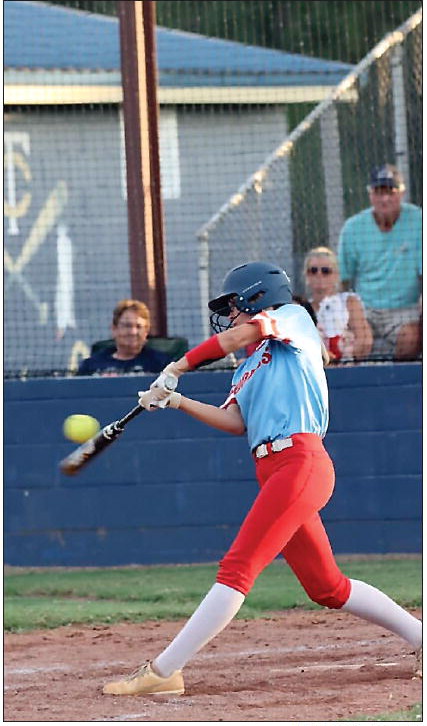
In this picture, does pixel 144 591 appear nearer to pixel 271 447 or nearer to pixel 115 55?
pixel 271 447

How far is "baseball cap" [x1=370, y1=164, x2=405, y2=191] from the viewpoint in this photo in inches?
340

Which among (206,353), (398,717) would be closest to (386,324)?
(206,353)

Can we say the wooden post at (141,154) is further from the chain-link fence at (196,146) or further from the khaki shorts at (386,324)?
the khaki shorts at (386,324)

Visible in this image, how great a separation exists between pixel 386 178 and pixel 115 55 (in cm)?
A: 654

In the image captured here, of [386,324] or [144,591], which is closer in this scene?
[144,591]

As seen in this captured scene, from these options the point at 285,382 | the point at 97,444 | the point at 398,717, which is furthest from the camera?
the point at 97,444

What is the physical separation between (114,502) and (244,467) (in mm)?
912

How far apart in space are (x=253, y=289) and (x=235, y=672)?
166cm

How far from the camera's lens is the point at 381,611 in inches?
194

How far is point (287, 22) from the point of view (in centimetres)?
1238

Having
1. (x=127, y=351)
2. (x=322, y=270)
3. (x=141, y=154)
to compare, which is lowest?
(x=127, y=351)

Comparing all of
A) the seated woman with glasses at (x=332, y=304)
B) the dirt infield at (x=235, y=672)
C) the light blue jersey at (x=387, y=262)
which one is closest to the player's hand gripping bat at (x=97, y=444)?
the dirt infield at (x=235, y=672)

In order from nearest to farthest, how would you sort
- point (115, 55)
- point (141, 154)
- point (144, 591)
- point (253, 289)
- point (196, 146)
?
point (253, 289)
point (144, 591)
point (141, 154)
point (196, 146)
point (115, 55)

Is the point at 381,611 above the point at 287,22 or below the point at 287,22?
below
